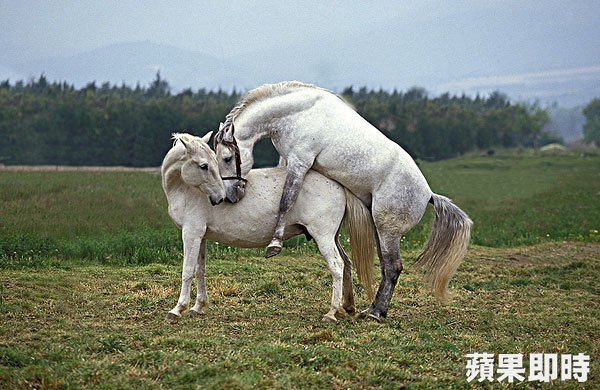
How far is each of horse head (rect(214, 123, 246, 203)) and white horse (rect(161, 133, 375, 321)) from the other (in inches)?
5.8

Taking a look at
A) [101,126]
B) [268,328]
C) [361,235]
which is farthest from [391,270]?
[101,126]

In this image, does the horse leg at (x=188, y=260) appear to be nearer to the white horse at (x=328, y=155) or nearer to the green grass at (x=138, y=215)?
the white horse at (x=328, y=155)

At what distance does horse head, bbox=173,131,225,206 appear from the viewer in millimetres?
7562

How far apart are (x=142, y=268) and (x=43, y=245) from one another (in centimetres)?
194

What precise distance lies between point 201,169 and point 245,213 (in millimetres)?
720

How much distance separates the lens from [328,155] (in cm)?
800

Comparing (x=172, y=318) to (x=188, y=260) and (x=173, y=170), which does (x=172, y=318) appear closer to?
(x=188, y=260)

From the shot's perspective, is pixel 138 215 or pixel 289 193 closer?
pixel 289 193

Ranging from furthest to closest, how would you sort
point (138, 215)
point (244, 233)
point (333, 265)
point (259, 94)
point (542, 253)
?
point (138, 215), point (542, 253), point (259, 94), point (244, 233), point (333, 265)

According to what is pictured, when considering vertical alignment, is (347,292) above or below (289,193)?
below

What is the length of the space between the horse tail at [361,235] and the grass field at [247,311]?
0.58 m

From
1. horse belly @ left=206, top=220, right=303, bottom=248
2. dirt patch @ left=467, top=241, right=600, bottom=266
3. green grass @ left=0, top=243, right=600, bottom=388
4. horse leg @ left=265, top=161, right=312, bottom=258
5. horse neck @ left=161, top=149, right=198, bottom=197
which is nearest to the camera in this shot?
green grass @ left=0, top=243, right=600, bottom=388

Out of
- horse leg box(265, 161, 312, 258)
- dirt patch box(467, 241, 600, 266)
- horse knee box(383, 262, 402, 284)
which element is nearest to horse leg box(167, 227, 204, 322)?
horse leg box(265, 161, 312, 258)

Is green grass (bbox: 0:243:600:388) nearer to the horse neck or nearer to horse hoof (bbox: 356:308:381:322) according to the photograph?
horse hoof (bbox: 356:308:381:322)
